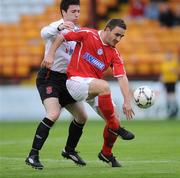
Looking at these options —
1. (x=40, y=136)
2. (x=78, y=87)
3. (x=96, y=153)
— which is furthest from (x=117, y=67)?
(x=96, y=153)

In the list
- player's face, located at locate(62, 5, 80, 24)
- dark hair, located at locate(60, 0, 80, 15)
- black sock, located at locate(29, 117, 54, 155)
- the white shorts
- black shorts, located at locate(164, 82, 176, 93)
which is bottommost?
black shorts, located at locate(164, 82, 176, 93)


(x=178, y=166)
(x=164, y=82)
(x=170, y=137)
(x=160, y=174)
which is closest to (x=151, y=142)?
(x=170, y=137)

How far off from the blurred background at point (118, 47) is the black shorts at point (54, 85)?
37.1 ft

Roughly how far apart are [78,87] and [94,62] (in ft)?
1.29

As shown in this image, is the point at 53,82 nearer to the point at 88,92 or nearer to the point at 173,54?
the point at 88,92

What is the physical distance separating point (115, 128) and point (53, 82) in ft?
3.58

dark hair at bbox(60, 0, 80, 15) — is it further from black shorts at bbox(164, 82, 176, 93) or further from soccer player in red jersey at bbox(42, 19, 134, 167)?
black shorts at bbox(164, 82, 176, 93)

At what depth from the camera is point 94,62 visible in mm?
8938

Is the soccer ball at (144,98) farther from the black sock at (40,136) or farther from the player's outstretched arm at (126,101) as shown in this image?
the black sock at (40,136)

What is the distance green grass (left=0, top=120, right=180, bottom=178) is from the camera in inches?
330

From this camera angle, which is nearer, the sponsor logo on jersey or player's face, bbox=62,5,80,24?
the sponsor logo on jersey

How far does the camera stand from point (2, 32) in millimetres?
25672

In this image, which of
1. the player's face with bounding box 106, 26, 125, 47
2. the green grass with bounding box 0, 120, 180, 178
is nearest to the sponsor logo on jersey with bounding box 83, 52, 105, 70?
the player's face with bounding box 106, 26, 125, 47

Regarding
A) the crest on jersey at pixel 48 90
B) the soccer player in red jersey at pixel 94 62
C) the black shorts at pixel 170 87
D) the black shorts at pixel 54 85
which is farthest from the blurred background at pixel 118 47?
the soccer player in red jersey at pixel 94 62
